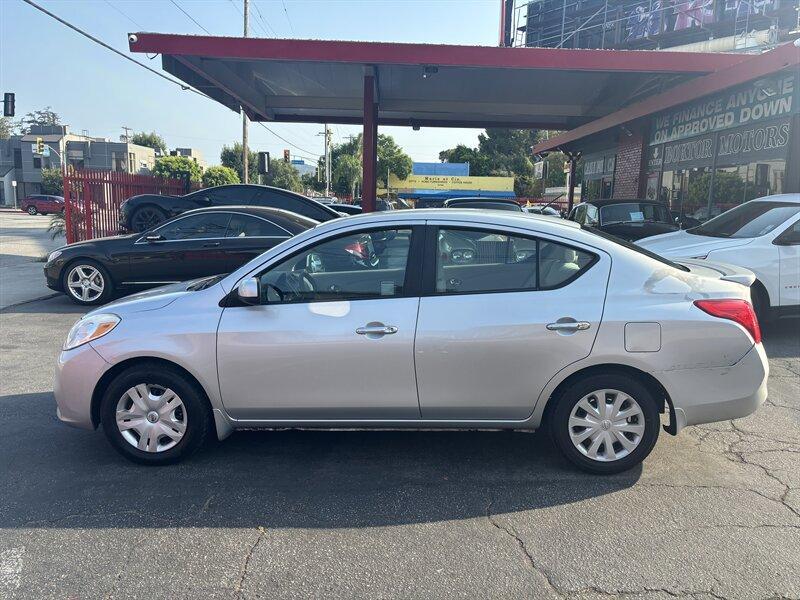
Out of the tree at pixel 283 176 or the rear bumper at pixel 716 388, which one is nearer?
the rear bumper at pixel 716 388

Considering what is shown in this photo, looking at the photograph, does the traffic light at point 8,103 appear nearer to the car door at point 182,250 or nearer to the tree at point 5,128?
the car door at point 182,250

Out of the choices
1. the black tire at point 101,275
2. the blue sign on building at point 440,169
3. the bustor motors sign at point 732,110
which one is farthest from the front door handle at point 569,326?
the blue sign on building at point 440,169

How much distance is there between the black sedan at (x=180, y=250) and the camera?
9125 mm

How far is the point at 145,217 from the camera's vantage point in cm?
1190

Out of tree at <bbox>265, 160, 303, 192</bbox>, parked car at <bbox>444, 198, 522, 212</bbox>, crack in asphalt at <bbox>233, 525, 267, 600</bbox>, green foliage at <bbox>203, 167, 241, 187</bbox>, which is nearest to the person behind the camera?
crack in asphalt at <bbox>233, 525, 267, 600</bbox>

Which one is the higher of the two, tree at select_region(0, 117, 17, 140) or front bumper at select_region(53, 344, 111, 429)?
tree at select_region(0, 117, 17, 140)

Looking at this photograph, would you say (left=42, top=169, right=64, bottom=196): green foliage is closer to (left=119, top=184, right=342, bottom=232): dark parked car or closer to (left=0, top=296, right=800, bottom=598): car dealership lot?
(left=119, top=184, right=342, bottom=232): dark parked car

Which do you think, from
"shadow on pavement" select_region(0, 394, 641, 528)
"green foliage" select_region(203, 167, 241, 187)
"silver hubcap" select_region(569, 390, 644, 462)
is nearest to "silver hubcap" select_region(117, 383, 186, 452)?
"shadow on pavement" select_region(0, 394, 641, 528)

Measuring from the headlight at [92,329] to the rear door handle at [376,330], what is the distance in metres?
1.60

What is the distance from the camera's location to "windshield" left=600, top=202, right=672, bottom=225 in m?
12.3

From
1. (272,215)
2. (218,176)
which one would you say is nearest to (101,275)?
(272,215)

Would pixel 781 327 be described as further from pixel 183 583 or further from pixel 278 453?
pixel 183 583

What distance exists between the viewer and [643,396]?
12.6 feet

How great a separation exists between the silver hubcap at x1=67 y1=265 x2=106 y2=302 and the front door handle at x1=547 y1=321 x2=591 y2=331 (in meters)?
7.71
